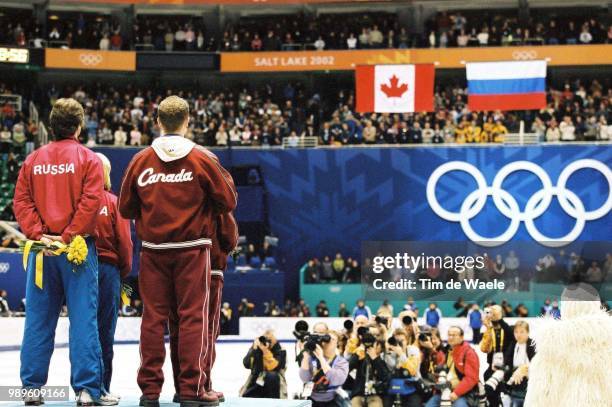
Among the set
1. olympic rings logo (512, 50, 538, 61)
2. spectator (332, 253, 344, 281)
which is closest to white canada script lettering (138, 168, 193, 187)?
spectator (332, 253, 344, 281)

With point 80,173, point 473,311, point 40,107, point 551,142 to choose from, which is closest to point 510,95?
point 551,142

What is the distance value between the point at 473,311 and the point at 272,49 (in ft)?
57.1

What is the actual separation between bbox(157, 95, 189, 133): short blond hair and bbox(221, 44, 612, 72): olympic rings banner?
100.0 feet

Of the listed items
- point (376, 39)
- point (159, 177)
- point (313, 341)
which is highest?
point (376, 39)

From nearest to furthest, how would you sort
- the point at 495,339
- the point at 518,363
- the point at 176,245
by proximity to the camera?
the point at 176,245, the point at 518,363, the point at 495,339

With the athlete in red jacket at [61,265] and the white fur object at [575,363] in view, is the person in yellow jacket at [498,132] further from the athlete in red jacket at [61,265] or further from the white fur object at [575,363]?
the white fur object at [575,363]

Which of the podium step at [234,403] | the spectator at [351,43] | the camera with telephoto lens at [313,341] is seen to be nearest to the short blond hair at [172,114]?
the podium step at [234,403]

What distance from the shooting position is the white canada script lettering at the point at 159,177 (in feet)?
17.8

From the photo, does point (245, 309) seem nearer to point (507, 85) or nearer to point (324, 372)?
point (507, 85)

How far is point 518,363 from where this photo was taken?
10867 millimetres

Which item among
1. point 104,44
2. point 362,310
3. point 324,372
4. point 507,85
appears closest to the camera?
point 324,372

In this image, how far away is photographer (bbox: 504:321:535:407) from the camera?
1059 cm

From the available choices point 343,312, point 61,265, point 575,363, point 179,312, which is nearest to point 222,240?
point 179,312

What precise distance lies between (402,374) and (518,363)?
140cm
